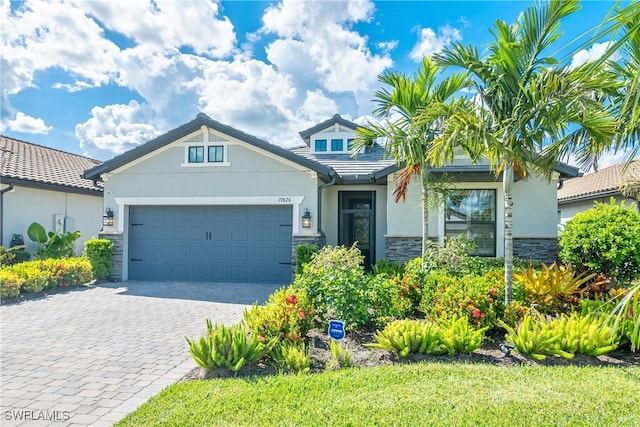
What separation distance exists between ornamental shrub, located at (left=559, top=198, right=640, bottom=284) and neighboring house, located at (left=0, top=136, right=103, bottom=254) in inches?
641

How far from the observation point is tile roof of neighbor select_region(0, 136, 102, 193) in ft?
40.6

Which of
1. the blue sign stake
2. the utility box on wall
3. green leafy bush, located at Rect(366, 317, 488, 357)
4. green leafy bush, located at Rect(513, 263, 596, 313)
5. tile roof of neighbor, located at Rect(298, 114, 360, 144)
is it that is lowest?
green leafy bush, located at Rect(366, 317, 488, 357)

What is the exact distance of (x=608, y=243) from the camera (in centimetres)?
737

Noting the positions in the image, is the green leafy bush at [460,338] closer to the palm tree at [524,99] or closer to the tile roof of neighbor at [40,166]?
the palm tree at [524,99]

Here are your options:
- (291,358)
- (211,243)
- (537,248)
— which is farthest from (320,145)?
(291,358)

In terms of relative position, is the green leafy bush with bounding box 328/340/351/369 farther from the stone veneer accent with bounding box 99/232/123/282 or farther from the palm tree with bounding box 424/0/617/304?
the stone veneer accent with bounding box 99/232/123/282

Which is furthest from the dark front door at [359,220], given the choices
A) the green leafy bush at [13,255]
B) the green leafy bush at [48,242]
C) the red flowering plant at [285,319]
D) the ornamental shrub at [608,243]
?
the green leafy bush at [13,255]

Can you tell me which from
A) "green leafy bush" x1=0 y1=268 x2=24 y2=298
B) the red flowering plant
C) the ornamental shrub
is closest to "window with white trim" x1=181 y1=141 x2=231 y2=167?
"green leafy bush" x1=0 y1=268 x2=24 y2=298

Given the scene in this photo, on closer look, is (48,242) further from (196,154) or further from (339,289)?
(339,289)

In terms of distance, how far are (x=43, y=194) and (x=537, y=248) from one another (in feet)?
56.3

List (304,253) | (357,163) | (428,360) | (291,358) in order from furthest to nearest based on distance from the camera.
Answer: (357,163) < (304,253) < (428,360) < (291,358)

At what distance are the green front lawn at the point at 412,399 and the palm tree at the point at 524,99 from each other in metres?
1.97

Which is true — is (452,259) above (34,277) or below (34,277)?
above

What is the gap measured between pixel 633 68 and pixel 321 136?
1156 centimetres
